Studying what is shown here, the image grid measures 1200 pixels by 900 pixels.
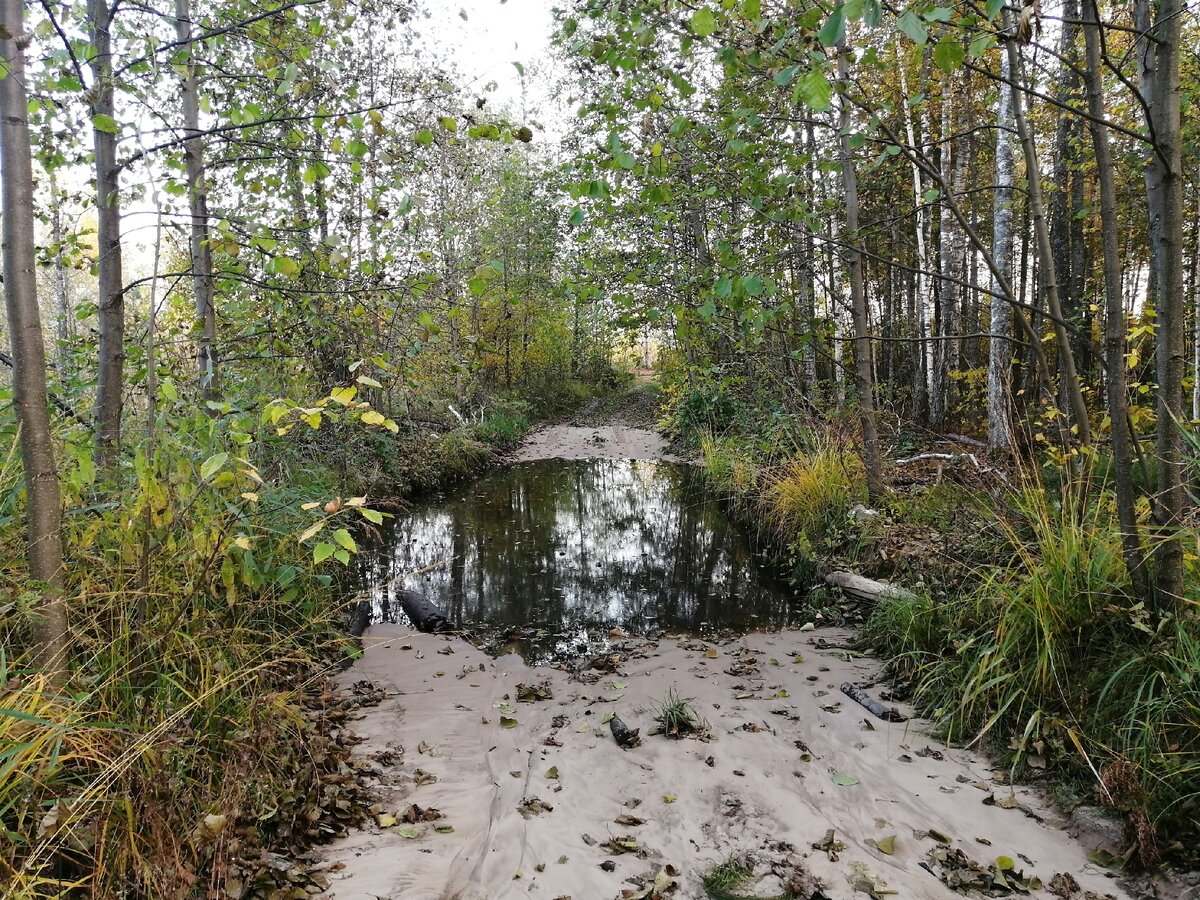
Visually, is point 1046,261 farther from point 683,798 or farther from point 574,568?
point 574,568

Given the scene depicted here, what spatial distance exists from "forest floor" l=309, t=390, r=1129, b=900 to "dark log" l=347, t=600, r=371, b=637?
571mm

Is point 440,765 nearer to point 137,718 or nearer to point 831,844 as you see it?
point 137,718

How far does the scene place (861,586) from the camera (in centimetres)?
530

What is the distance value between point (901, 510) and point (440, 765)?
479 centimetres

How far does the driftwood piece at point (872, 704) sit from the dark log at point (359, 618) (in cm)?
358

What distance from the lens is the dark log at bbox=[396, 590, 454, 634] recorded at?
17.9 ft

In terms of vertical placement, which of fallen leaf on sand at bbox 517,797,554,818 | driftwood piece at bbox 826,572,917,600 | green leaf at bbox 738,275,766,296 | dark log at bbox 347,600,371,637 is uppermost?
green leaf at bbox 738,275,766,296

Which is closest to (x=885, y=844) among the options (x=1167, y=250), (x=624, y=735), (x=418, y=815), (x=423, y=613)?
(x=624, y=735)

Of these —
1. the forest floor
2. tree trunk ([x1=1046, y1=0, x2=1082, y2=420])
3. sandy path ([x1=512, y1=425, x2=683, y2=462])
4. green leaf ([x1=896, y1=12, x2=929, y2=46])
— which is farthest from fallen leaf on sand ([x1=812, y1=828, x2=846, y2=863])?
sandy path ([x1=512, y1=425, x2=683, y2=462])

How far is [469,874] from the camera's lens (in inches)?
96.1

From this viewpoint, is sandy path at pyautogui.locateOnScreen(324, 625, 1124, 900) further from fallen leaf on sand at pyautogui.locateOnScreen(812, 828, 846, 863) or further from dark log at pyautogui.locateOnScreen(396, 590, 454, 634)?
dark log at pyautogui.locateOnScreen(396, 590, 454, 634)

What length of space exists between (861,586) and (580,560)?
3376mm

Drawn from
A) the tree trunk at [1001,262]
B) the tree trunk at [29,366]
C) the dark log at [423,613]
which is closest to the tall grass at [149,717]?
the tree trunk at [29,366]

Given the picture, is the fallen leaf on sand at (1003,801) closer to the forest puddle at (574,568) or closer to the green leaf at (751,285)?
the green leaf at (751,285)
